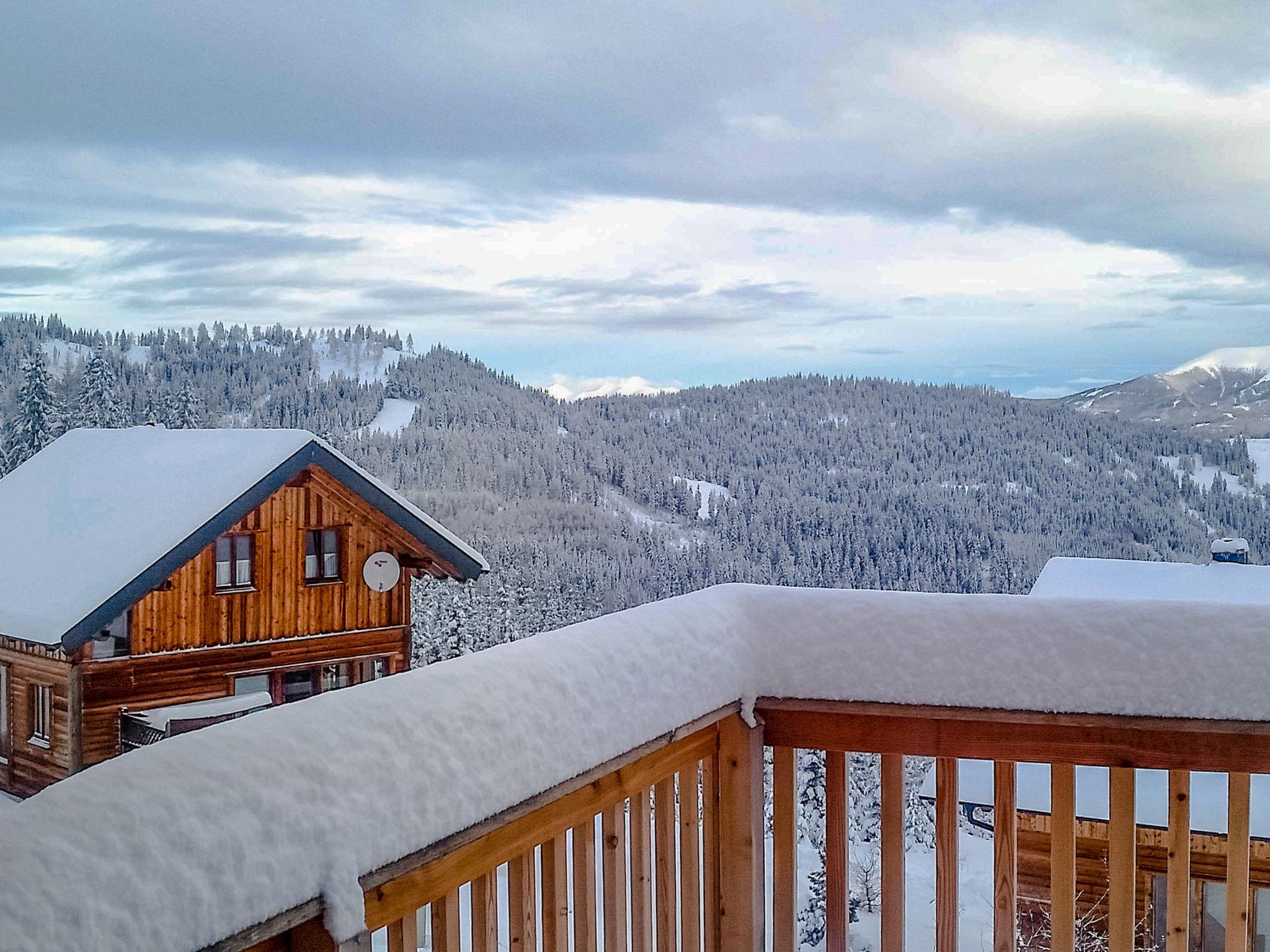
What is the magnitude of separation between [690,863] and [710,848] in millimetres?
51

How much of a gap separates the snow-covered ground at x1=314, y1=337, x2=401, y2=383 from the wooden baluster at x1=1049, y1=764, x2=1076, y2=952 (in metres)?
7.98

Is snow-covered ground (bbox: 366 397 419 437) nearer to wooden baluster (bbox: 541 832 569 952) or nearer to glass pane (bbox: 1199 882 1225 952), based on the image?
glass pane (bbox: 1199 882 1225 952)

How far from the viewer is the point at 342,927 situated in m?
0.57

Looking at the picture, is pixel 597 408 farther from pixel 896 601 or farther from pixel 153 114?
pixel 896 601

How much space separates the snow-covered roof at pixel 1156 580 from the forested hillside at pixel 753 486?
4504 millimetres

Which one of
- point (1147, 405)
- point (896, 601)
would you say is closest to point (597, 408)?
point (1147, 405)

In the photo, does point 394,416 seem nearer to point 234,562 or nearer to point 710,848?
point 234,562

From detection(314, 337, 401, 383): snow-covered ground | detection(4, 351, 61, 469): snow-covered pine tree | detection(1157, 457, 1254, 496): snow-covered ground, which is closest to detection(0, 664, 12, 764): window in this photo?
detection(4, 351, 61, 469): snow-covered pine tree

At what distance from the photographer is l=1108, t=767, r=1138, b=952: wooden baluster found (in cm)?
98

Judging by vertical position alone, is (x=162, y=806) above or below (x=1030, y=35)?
below

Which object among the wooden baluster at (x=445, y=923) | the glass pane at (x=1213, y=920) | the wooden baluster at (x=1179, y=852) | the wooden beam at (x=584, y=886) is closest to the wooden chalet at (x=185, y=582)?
the glass pane at (x=1213, y=920)

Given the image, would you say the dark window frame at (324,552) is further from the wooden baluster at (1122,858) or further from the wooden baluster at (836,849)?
the wooden baluster at (1122,858)

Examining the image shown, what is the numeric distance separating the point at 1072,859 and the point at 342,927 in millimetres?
753

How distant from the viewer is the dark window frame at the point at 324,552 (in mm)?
6691
